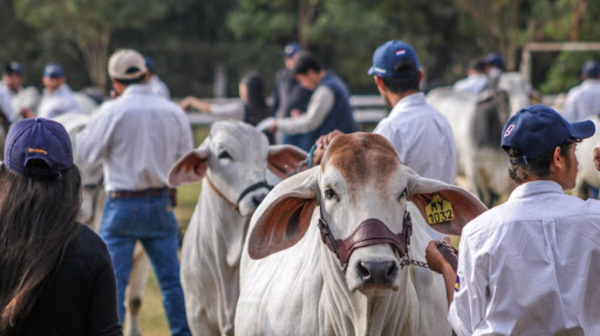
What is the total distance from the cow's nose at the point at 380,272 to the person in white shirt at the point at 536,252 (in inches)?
9.9

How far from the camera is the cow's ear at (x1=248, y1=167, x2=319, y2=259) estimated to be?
408cm

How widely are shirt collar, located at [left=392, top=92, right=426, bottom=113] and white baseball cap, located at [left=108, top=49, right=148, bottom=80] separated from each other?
2.49m

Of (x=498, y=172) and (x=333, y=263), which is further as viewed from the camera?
(x=498, y=172)

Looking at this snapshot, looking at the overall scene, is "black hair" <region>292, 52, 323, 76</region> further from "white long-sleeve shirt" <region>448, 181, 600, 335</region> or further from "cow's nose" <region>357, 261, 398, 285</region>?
"white long-sleeve shirt" <region>448, 181, 600, 335</region>

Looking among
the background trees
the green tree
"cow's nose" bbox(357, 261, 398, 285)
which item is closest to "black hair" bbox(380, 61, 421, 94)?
"cow's nose" bbox(357, 261, 398, 285)

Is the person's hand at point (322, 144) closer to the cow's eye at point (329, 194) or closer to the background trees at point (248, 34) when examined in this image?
the cow's eye at point (329, 194)

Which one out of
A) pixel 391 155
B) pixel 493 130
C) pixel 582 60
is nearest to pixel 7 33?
pixel 582 60

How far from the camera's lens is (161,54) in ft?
108

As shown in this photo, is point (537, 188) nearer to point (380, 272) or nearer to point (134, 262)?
point (380, 272)

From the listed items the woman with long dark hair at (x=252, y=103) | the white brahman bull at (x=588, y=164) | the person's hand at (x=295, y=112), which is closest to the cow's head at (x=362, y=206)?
the person's hand at (x=295, y=112)

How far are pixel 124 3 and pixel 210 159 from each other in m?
25.0

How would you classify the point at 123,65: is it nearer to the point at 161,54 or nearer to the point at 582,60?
the point at 582,60

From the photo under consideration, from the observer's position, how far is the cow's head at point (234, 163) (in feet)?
20.6

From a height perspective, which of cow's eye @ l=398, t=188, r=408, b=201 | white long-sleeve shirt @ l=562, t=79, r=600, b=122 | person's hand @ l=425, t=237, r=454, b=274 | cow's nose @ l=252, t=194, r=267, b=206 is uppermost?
cow's eye @ l=398, t=188, r=408, b=201
